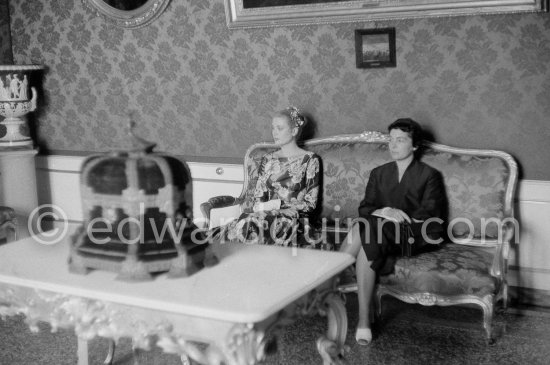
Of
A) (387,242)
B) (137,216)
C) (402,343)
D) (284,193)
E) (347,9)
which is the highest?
(347,9)

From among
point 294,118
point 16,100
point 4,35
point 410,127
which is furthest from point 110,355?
point 4,35

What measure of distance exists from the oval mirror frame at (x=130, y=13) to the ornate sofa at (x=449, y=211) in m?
1.50

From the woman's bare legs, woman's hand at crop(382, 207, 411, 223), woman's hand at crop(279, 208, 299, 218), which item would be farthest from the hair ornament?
the woman's bare legs

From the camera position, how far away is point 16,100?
19.5ft

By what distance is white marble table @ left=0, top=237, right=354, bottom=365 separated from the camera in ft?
7.79

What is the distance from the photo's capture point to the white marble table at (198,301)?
2.38 m

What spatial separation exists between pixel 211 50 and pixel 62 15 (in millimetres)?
1645

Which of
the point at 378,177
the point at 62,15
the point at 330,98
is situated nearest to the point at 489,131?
the point at 378,177

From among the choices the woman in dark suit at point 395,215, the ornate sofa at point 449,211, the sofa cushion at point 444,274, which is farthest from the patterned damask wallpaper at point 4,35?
the sofa cushion at point 444,274

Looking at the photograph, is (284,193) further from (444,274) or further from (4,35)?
(4,35)

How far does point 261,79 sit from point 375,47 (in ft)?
3.26

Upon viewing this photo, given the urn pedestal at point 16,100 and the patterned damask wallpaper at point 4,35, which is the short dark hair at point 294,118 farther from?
the patterned damask wallpaper at point 4,35

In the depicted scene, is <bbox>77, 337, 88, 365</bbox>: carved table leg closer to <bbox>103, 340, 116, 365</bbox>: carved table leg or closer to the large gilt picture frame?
<bbox>103, 340, 116, 365</bbox>: carved table leg

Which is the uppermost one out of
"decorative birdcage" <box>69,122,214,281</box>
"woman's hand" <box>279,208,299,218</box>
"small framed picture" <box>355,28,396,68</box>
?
"small framed picture" <box>355,28,396,68</box>
